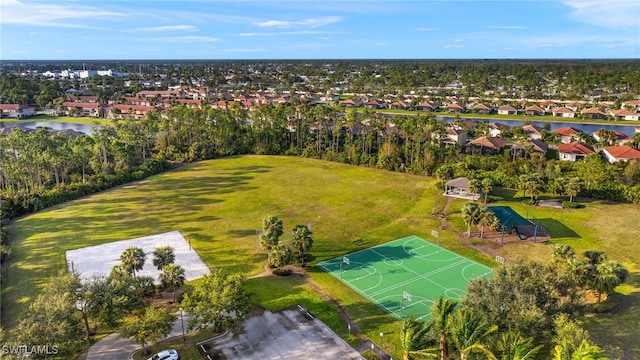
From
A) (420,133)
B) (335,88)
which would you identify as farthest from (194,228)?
(335,88)

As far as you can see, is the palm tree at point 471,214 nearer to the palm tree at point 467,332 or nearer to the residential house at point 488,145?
the palm tree at point 467,332

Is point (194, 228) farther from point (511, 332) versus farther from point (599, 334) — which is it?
point (599, 334)

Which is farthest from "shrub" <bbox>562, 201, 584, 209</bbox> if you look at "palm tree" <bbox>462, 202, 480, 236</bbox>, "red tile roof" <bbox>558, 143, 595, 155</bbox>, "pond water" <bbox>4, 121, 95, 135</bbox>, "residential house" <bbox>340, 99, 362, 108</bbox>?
"pond water" <bbox>4, 121, 95, 135</bbox>

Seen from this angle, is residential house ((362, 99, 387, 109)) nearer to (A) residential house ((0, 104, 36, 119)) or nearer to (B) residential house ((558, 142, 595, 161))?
(B) residential house ((558, 142, 595, 161))

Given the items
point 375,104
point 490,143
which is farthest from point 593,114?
point 375,104

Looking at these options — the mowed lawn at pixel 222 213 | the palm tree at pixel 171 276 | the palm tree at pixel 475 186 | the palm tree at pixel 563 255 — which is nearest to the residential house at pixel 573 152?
the mowed lawn at pixel 222 213

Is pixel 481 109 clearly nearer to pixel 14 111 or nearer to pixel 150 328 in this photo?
pixel 150 328
